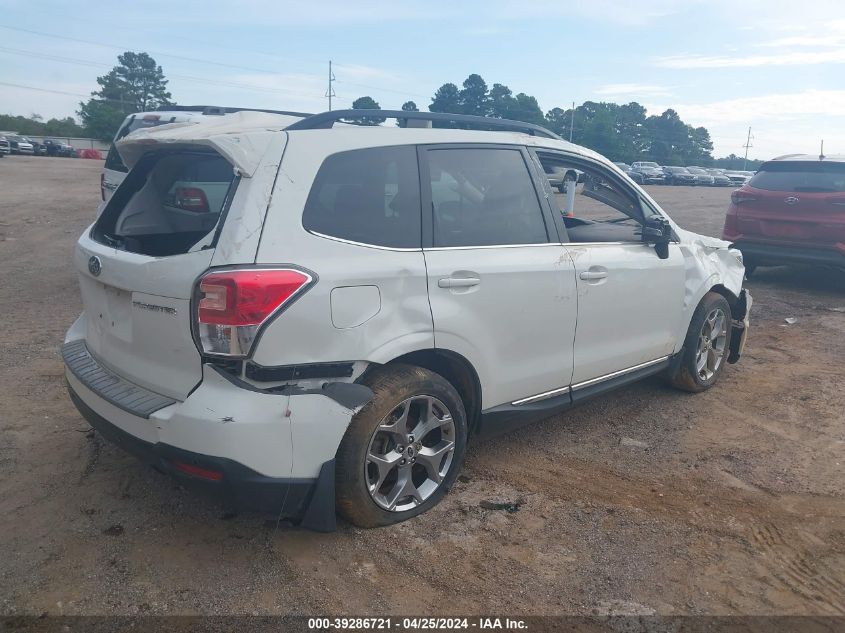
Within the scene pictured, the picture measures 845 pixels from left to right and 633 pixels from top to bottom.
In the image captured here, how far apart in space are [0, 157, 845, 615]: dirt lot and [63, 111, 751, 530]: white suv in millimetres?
332

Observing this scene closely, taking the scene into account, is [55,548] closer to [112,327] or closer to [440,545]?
[112,327]

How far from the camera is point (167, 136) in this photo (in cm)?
334

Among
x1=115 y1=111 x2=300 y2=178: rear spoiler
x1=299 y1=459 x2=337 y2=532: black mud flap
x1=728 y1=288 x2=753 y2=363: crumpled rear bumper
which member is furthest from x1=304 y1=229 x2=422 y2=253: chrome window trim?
x1=728 y1=288 x2=753 y2=363: crumpled rear bumper

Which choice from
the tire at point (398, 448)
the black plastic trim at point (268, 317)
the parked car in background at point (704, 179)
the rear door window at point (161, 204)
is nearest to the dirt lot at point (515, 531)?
the tire at point (398, 448)

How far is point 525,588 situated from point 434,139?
213 cm

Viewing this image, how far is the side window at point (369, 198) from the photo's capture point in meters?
3.09

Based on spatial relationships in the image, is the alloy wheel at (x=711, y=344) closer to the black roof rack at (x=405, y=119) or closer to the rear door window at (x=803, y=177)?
the black roof rack at (x=405, y=119)

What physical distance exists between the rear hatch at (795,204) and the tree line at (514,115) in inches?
2830

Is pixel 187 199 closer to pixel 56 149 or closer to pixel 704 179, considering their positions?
pixel 56 149

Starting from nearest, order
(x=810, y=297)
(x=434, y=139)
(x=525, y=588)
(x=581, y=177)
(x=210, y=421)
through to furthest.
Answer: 1. (x=210, y=421)
2. (x=525, y=588)
3. (x=434, y=139)
4. (x=581, y=177)
5. (x=810, y=297)

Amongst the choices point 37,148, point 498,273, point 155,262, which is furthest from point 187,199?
point 37,148

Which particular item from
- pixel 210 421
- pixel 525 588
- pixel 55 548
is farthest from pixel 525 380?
pixel 55 548

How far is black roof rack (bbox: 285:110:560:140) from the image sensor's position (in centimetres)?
338

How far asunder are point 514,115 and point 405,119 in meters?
79.5
